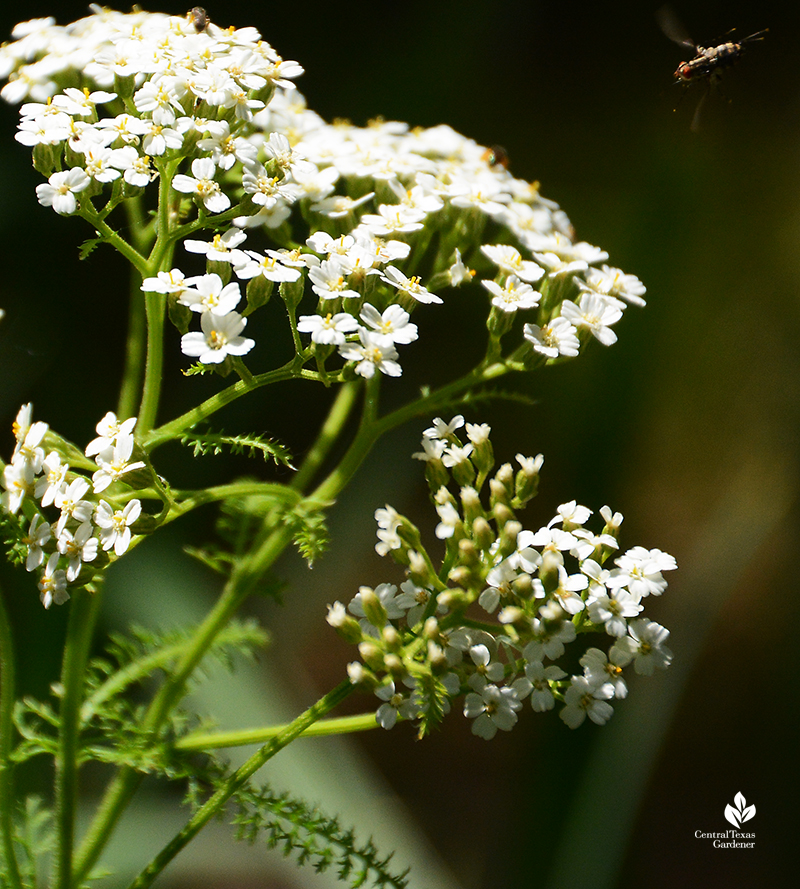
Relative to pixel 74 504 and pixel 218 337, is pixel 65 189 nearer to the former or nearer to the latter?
pixel 218 337

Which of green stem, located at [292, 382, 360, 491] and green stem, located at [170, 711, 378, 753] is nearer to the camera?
green stem, located at [170, 711, 378, 753]

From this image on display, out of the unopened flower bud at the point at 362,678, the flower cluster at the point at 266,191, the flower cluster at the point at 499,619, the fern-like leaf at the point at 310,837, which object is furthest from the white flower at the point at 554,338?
the fern-like leaf at the point at 310,837

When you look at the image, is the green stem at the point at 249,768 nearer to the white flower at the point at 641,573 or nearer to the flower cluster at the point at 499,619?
the flower cluster at the point at 499,619

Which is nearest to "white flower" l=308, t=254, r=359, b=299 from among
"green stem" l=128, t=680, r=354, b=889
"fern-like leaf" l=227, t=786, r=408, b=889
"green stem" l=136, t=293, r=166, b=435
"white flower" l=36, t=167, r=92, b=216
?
"green stem" l=136, t=293, r=166, b=435

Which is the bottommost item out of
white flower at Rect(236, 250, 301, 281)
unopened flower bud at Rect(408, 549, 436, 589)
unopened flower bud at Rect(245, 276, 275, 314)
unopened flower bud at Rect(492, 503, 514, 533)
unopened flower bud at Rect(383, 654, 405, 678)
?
unopened flower bud at Rect(383, 654, 405, 678)

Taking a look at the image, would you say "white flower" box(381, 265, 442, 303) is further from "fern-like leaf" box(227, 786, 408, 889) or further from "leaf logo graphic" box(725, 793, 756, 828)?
"leaf logo graphic" box(725, 793, 756, 828)

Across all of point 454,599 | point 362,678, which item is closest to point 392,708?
point 362,678
